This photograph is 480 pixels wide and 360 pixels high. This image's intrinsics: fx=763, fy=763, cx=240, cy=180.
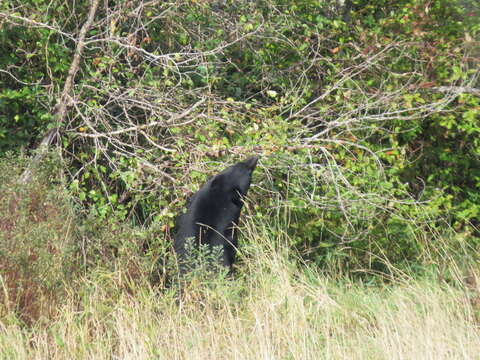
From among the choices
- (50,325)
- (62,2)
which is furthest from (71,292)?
(62,2)

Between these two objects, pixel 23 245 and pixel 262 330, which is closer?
pixel 262 330

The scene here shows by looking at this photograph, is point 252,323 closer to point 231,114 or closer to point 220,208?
point 220,208

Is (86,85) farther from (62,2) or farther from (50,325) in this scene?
(50,325)

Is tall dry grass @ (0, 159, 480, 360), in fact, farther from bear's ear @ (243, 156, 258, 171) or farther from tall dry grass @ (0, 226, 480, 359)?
bear's ear @ (243, 156, 258, 171)

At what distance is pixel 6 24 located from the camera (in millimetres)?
5730

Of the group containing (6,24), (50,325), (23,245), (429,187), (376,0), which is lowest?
(50,325)

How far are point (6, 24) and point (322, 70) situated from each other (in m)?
2.95

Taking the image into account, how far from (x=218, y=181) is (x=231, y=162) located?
1.38ft

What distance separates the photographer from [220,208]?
5.23m

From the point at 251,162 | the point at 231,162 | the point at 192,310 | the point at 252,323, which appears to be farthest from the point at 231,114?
the point at 252,323

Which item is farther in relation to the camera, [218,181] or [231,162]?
[231,162]

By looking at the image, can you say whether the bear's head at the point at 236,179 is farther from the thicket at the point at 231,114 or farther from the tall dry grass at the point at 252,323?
the tall dry grass at the point at 252,323

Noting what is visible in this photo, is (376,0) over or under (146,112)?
over

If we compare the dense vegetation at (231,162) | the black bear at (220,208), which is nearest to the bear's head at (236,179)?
the black bear at (220,208)
